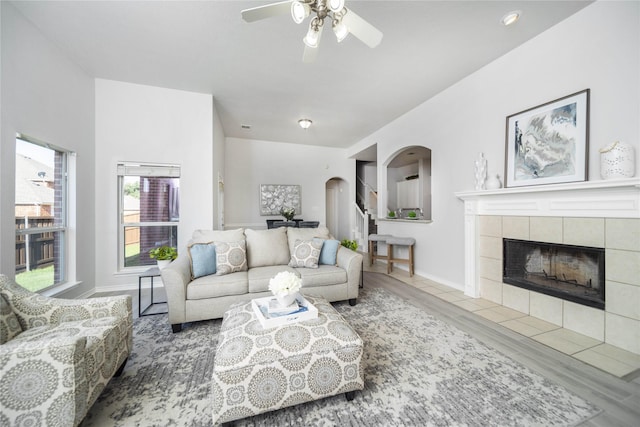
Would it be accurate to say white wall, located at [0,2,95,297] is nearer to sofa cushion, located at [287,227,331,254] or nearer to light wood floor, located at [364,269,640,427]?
sofa cushion, located at [287,227,331,254]

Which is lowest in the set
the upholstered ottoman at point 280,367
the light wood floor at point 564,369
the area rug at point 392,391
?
the area rug at point 392,391

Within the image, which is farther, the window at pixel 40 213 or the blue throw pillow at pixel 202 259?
the blue throw pillow at pixel 202 259

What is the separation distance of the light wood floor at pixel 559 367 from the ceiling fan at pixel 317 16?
8.89 feet

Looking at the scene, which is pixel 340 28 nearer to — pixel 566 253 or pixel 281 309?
pixel 281 309

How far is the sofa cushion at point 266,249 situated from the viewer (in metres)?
3.08

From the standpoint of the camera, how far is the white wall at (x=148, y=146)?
136 inches

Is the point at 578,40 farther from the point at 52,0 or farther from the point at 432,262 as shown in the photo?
the point at 52,0

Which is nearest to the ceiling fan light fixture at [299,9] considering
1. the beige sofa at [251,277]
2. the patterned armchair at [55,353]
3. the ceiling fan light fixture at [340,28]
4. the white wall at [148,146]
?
the ceiling fan light fixture at [340,28]

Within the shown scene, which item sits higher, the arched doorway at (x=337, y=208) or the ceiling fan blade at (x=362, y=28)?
the ceiling fan blade at (x=362, y=28)

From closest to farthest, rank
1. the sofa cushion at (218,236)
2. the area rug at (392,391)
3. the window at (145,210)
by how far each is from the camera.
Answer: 1. the area rug at (392,391)
2. the sofa cushion at (218,236)
3. the window at (145,210)

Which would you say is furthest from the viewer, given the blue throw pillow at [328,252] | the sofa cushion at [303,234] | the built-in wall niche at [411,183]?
the built-in wall niche at [411,183]

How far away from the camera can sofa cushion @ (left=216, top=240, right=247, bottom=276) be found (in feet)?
8.85

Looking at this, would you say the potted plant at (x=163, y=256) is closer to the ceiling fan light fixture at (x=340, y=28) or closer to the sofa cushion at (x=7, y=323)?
the sofa cushion at (x=7, y=323)

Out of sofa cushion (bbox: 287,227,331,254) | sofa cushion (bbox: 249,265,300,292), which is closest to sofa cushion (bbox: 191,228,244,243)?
sofa cushion (bbox: 249,265,300,292)
